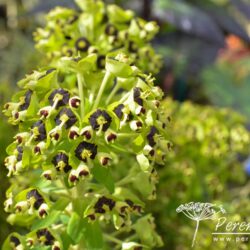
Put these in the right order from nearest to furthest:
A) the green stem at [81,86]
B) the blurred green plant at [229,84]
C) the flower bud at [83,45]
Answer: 1. the green stem at [81,86]
2. the flower bud at [83,45]
3. the blurred green plant at [229,84]

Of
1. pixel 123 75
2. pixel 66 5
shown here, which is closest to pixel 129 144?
pixel 123 75

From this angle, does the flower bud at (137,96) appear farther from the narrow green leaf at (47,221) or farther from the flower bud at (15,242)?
the flower bud at (15,242)

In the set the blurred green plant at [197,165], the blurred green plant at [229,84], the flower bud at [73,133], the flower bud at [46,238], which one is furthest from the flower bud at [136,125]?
the blurred green plant at [229,84]

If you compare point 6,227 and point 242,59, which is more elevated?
point 6,227

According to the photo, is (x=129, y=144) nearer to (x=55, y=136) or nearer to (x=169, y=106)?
(x=55, y=136)

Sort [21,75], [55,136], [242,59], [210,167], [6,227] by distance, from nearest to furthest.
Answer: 1. [55,136]
2. [6,227]
3. [210,167]
4. [21,75]
5. [242,59]
